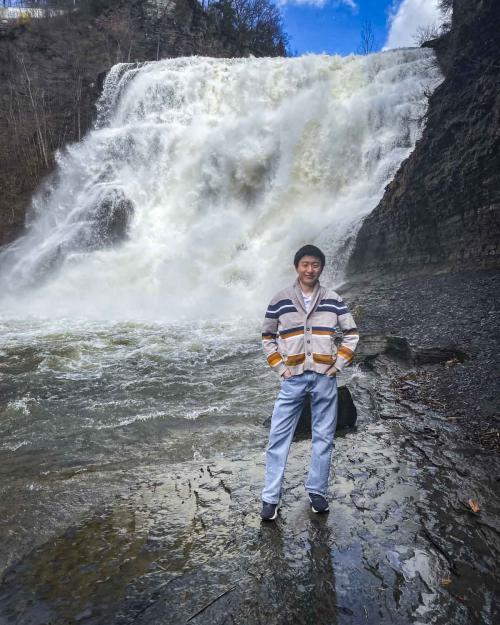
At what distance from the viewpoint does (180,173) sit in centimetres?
2122

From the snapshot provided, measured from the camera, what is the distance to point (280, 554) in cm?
277

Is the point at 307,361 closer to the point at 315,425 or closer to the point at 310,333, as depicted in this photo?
the point at 310,333

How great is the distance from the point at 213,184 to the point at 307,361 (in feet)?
60.8

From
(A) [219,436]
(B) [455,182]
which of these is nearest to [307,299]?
(A) [219,436]

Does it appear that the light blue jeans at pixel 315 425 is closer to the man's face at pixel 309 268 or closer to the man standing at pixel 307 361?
the man standing at pixel 307 361

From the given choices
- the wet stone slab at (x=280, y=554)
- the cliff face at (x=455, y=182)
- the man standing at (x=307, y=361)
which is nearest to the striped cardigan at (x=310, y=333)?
the man standing at (x=307, y=361)

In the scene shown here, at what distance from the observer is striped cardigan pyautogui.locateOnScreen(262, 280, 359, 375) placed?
3.15 m

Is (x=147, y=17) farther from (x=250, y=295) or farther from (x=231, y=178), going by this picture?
(x=250, y=295)

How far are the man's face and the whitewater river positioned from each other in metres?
1.71

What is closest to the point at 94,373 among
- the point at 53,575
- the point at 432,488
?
the point at 53,575

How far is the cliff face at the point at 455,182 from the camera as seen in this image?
423 inches

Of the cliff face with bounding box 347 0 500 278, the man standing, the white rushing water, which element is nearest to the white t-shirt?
the man standing

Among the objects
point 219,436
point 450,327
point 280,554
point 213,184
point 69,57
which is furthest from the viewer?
point 69,57

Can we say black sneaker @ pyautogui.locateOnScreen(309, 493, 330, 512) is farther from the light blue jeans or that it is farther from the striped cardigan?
the striped cardigan
